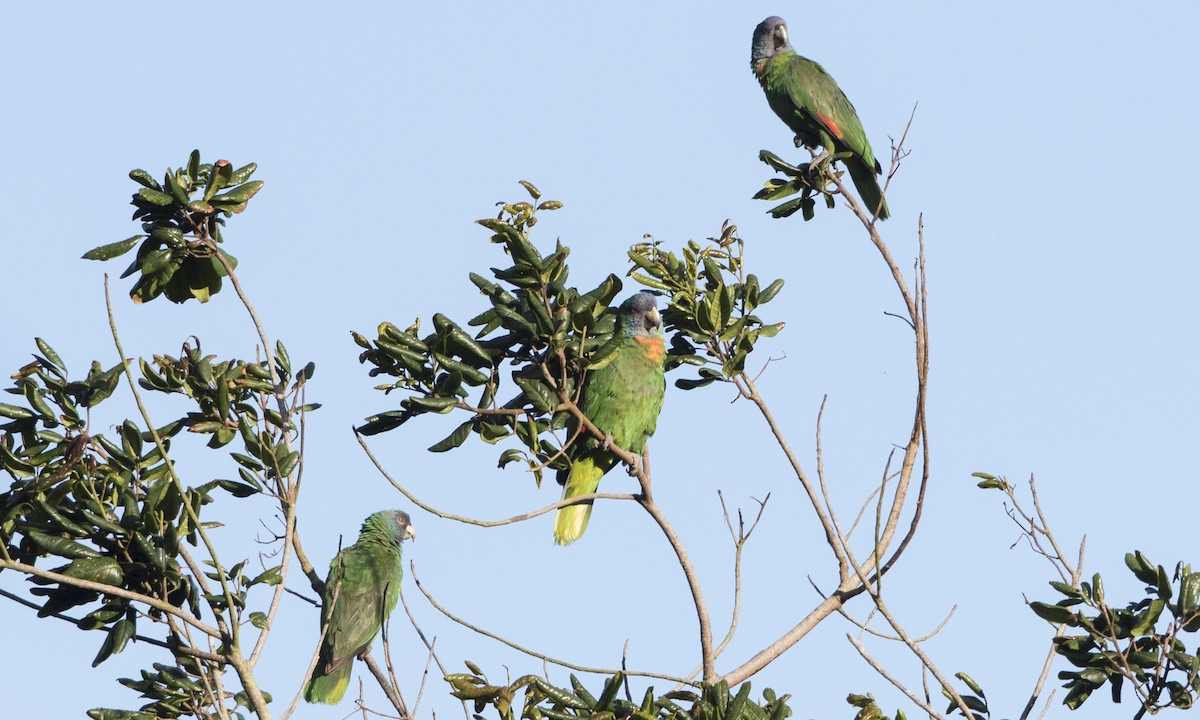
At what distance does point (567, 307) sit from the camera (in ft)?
13.3

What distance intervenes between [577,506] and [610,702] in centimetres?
244

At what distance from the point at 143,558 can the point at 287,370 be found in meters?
0.76

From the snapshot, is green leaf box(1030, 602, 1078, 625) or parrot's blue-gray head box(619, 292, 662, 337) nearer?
green leaf box(1030, 602, 1078, 625)

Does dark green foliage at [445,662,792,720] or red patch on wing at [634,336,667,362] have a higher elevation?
red patch on wing at [634,336,667,362]

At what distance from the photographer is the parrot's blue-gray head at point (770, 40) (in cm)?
745

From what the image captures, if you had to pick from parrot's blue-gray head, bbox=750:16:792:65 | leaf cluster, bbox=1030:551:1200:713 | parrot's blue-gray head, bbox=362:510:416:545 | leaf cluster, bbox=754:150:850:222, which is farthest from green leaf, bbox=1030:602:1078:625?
parrot's blue-gray head, bbox=750:16:792:65

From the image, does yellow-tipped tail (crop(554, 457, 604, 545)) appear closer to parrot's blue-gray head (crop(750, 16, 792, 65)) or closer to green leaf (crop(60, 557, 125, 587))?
green leaf (crop(60, 557, 125, 587))

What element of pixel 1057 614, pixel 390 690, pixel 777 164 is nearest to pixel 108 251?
pixel 390 690

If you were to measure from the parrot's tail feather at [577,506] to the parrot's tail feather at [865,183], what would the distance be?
2.56m

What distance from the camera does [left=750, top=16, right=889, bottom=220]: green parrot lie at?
22.8 ft

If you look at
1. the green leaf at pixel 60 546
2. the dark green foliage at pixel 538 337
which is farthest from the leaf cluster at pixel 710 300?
the green leaf at pixel 60 546

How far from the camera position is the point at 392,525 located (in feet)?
23.0

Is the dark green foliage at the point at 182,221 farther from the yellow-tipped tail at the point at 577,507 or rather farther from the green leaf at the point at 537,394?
the yellow-tipped tail at the point at 577,507

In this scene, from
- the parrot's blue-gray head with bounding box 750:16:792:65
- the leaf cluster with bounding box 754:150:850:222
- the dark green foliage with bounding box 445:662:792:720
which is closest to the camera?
the dark green foliage with bounding box 445:662:792:720
